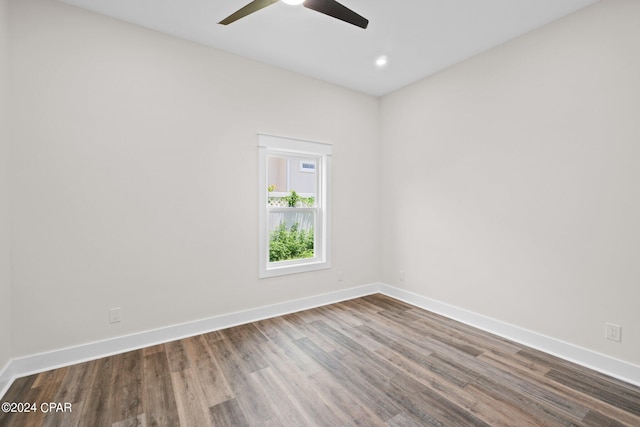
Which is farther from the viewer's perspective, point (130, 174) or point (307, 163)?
point (307, 163)

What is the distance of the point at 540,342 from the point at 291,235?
9.05ft

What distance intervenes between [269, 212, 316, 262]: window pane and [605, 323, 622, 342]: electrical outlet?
2877mm

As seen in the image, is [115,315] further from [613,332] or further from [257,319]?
[613,332]

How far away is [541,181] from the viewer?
104 inches

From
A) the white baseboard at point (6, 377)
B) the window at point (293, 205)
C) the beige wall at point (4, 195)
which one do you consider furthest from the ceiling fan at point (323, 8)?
the white baseboard at point (6, 377)

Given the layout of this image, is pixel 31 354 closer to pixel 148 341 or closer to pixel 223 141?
pixel 148 341

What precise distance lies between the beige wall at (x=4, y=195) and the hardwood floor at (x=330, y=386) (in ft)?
1.26

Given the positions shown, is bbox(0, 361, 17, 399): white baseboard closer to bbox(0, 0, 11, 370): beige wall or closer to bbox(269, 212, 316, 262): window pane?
bbox(0, 0, 11, 370): beige wall

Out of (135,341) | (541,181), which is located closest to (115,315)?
(135,341)

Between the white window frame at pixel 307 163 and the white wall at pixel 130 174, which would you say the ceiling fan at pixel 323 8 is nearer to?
the white wall at pixel 130 174

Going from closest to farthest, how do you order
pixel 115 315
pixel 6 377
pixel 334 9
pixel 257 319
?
1. pixel 334 9
2. pixel 6 377
3. pixel 115 315
4. pixel 257 319

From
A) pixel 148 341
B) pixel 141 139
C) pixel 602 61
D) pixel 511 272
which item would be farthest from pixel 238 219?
pixel 602 61

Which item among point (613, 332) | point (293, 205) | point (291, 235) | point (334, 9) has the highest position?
point (334, 9)

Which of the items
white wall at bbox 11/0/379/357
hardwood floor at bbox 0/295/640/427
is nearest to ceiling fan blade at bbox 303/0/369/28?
white wall at bbox 11/0/379/357
